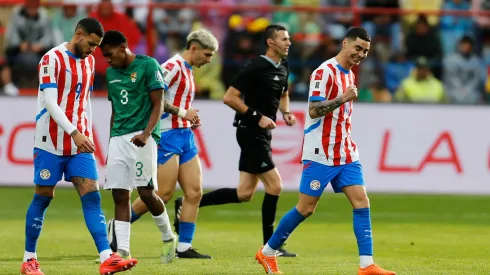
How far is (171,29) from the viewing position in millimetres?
19766

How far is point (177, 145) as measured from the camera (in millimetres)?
11422

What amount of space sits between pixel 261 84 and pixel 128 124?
2377 millimetres

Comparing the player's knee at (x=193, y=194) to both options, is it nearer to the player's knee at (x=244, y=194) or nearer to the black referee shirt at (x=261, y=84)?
the player's knee at (x=244, y=194)

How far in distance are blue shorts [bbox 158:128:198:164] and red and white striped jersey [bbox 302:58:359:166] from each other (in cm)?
215

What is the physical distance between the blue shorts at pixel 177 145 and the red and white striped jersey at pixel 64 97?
6.69ft

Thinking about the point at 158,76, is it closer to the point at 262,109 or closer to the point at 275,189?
the point at 262,109

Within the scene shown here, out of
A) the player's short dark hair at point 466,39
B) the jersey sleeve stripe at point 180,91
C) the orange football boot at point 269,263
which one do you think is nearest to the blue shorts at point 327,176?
the orange football boot at point 269,263

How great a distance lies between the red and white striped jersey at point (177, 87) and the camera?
37.4 ft

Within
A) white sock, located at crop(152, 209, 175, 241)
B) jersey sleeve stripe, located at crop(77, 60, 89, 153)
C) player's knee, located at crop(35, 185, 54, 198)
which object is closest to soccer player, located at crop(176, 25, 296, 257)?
white sock, located at crop(152, 209, 175, 241)

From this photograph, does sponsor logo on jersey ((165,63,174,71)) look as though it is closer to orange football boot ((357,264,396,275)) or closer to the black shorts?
the black shorts

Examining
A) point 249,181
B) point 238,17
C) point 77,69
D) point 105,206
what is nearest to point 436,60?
point 238,17

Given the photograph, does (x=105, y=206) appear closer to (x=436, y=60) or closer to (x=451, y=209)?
(x=451, y=209)

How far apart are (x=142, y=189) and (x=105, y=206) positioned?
23.3ft

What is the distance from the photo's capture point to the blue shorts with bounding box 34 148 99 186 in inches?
364
